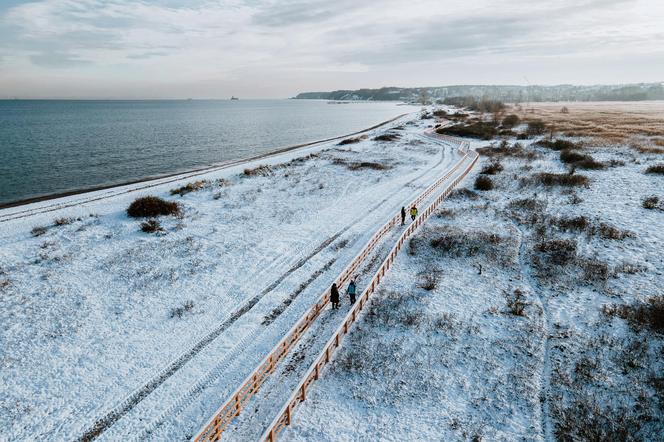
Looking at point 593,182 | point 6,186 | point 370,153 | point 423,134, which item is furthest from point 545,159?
point 6,186

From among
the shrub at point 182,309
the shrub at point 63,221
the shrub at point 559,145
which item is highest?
the shrub at point 559,145

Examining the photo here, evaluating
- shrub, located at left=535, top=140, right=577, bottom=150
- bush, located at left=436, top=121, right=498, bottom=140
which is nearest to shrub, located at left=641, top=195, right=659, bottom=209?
shrub, located at left=535, top=140, right=577, bottom=150

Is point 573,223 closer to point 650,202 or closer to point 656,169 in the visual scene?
point 650,202

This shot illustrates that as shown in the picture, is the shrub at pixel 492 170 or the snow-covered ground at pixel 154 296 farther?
the shrub at pixel 492 170

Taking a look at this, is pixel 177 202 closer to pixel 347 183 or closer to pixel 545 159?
pixel 347 183

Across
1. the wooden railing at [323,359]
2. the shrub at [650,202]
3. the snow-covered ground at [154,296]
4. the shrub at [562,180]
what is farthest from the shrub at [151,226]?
the shrub at [650,202]

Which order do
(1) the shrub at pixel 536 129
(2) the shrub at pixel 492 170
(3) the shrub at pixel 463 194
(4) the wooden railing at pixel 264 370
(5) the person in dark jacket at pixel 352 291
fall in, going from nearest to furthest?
(4) the wooden railing at pixel 264 370
(5) the person in dark jacket at pixel 352 291
(3) the shrub at pixel 463 194
(2) the shrub at pixel 492 170
(1) the shrub at pixel 536 129

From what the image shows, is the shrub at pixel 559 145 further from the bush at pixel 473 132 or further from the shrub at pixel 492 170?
the shrub at pixel 492 170

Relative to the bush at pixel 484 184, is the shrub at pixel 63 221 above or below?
below

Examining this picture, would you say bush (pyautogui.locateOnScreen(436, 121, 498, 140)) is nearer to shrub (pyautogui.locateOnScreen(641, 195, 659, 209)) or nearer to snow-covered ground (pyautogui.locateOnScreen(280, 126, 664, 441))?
shrub (pyautogui.locateOnScreen(641, 195, 659, 209))
